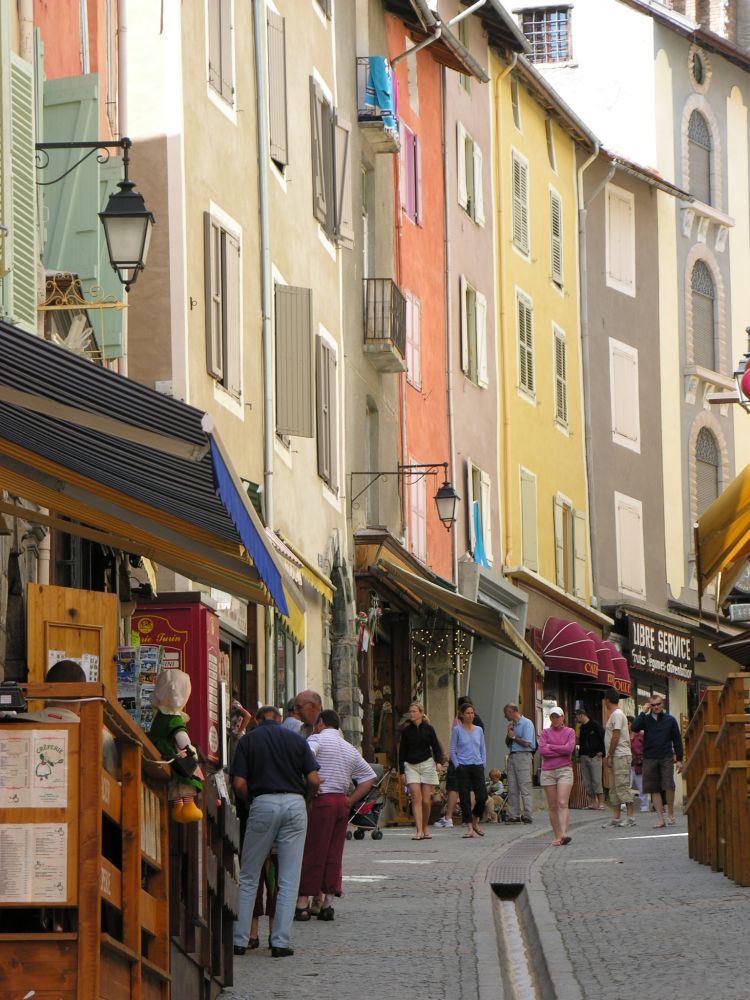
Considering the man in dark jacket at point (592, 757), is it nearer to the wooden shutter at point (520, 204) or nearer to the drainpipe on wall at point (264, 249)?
the drainpipe on wall at point (264, 249)

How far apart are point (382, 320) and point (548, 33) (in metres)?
20.0

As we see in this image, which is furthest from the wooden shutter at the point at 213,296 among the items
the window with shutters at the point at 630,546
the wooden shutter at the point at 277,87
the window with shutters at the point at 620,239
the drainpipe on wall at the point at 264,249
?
the window with shutters at the point at 620,239

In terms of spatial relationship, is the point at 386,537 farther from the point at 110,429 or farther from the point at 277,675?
the point at 110,429

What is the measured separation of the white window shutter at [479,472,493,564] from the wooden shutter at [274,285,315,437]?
12.6 m

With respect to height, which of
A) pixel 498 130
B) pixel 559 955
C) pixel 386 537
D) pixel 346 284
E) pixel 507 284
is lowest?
pixel 559 955

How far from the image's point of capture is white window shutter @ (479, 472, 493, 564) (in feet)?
124

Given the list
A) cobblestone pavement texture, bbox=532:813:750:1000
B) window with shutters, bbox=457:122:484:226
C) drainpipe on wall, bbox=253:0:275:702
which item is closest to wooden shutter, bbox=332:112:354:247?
drainpipe on wall, bbox=253:0:275:702

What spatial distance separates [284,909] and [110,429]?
4.42 meters

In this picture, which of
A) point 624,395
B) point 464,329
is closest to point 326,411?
point 464,329

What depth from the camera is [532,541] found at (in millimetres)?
40969

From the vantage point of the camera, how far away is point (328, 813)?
14.8 meters

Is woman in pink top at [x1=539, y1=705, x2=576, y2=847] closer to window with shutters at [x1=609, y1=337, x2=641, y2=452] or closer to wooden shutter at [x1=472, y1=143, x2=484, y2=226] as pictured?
wooden shutter at [x1=472, y1=143, x2=484, y2=226]

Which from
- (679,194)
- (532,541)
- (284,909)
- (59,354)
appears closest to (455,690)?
(532,541)

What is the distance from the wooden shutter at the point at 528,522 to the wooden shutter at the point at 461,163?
5396 mm
